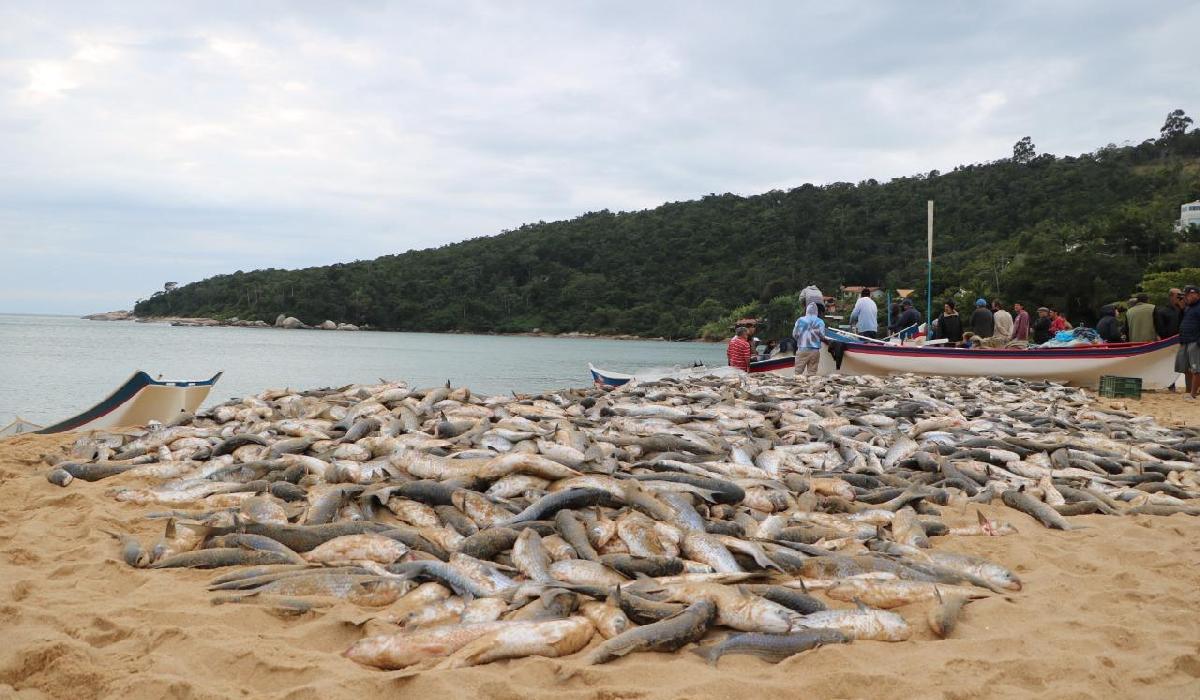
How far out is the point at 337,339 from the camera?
78.4m

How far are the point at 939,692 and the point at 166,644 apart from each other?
3751 millimetres

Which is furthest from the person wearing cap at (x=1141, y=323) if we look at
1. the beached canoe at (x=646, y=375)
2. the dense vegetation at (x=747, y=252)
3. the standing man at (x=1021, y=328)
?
the dense vegetation at (x=747, y=252)

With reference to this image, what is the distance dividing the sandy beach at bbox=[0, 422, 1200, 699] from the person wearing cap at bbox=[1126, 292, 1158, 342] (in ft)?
48.3

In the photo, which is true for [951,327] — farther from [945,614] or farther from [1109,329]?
[945,614]

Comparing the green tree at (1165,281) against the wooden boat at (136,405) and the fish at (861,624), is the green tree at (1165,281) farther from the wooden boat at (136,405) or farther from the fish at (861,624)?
the fish at (861,624)

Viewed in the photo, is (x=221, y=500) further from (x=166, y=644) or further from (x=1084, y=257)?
(x=1084, y=257)

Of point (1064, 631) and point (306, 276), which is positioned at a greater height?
point (306, 276)

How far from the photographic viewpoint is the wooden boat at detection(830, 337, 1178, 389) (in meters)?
16.9

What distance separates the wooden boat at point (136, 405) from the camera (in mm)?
14023

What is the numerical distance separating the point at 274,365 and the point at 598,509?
43478 mm

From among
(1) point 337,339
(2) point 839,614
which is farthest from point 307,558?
(1) point 337,339

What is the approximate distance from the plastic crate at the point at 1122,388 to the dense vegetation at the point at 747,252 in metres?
38.3

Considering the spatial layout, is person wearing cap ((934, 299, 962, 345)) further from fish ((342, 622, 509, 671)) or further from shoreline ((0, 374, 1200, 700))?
fish ((342, 622, 509, 671))

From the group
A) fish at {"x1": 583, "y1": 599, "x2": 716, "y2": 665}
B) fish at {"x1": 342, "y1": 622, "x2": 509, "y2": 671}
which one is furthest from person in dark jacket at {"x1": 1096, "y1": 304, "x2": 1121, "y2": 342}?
fish at {"x1": 342, "y1": 622, "x2": 509, "y2": 671}
